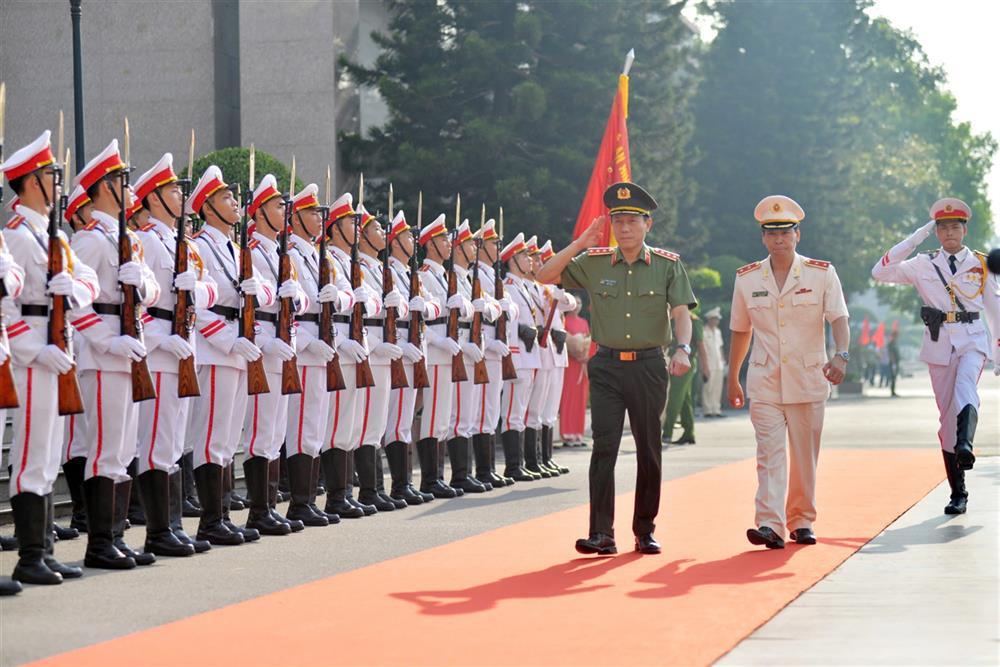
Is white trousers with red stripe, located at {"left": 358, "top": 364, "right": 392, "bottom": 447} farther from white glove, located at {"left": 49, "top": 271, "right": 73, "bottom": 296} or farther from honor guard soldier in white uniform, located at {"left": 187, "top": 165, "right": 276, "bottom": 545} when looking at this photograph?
white glove, located at {"left": 49, "top": 271, "right": 73, "bottom": 296}

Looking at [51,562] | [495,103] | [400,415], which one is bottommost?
[51,562]

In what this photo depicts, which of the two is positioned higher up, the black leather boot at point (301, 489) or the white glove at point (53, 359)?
the white glove at point (53, 359)

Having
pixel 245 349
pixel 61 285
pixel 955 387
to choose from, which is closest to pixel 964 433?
pixel 955 387

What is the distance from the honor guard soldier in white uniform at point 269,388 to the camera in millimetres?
10711

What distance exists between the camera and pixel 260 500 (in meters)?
10.8

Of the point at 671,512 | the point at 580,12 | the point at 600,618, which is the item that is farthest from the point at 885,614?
the point at 580,12

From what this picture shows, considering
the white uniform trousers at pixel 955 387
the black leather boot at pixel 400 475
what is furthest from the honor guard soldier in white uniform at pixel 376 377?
the white uniform trousers at pixel 955 387

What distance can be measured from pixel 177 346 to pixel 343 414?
2551 mm

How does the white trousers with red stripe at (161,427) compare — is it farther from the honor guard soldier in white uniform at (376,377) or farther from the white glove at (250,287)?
the honor guard soldier in white uniform at (376,377)

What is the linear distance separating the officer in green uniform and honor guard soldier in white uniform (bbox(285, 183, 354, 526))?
2108 millimetres

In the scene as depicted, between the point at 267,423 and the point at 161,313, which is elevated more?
the point at 161,313

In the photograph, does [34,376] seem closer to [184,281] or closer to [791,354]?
[184,281]

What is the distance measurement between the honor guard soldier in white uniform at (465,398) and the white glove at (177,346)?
462cm

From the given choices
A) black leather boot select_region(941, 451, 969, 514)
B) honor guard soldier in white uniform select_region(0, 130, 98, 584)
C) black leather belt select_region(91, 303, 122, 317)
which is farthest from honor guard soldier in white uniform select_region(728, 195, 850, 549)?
honor guard soldier in white uniform select_region(0, 130, 98, 584)
